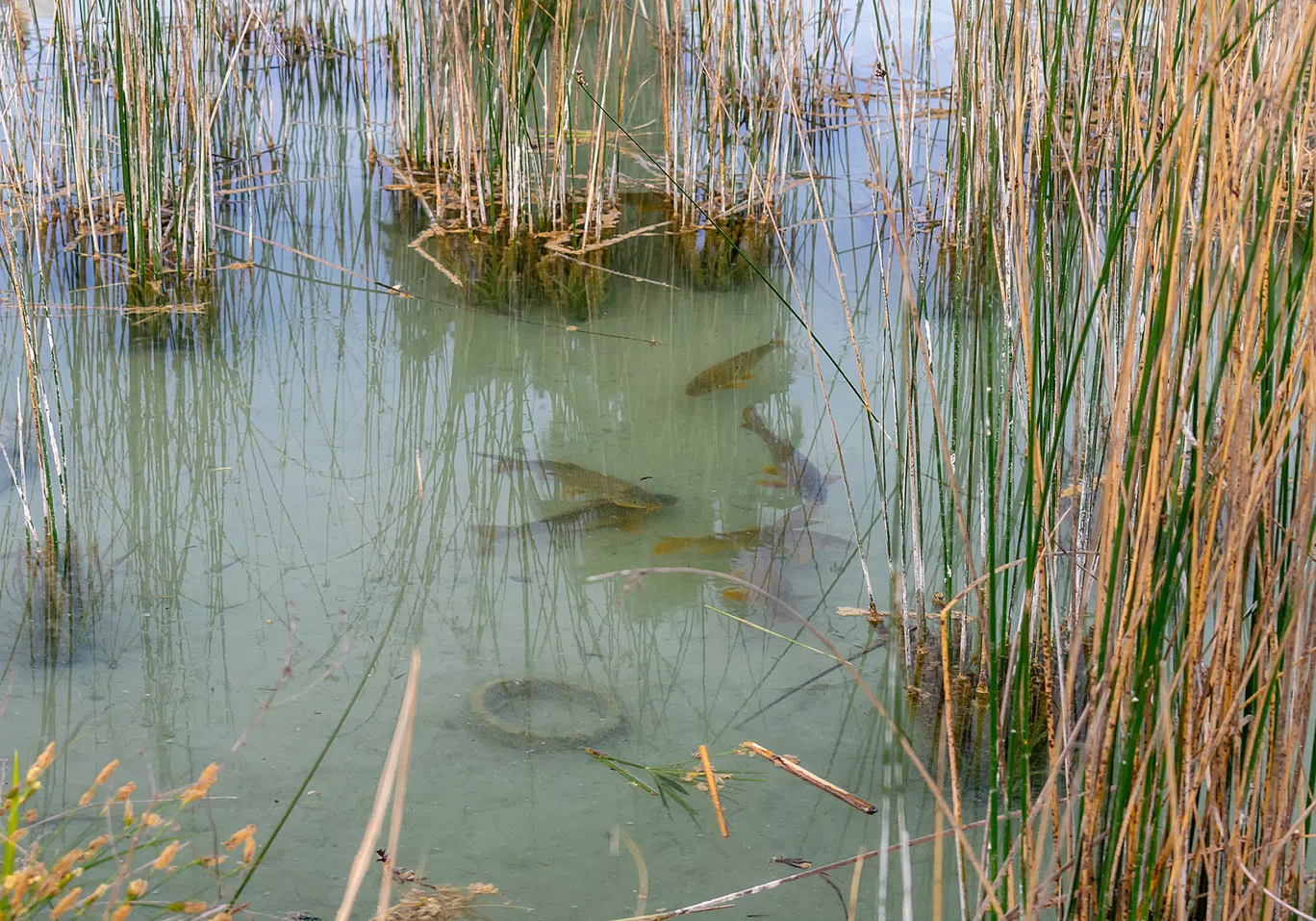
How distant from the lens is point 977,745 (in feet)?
4.51

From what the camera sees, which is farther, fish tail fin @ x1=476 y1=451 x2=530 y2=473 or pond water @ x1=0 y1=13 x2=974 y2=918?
fish tail fin @ x1=476 y1=451 x2=530 y2=473

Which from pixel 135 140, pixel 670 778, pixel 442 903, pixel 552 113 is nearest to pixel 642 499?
pixel 670 778

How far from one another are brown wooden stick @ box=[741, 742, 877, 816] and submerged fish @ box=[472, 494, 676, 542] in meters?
0.57

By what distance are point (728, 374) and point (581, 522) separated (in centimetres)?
64

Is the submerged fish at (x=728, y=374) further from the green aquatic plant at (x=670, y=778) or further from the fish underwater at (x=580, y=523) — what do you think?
the green aquatic plant at (x=670, y=778)

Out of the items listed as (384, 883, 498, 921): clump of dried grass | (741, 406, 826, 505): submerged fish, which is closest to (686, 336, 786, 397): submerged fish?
(741, 406, 826, 505): submerged fish

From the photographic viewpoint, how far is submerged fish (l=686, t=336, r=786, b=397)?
2318 millimetres

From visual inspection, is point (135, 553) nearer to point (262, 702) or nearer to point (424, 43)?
point (262, 702)

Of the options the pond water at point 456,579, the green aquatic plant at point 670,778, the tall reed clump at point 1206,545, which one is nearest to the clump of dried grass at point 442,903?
the pond water at point 456,579

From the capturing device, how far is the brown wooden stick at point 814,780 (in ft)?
4.16

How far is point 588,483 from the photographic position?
6.39ft

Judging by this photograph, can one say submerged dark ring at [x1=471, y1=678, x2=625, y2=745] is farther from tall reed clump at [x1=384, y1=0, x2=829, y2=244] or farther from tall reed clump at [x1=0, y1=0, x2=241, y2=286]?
tall reed clump at [x1=384, y1=0, x2=829, y2=244]

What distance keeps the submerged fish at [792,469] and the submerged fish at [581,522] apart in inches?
7.2

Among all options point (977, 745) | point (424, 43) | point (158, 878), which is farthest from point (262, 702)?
point (424, 43)
